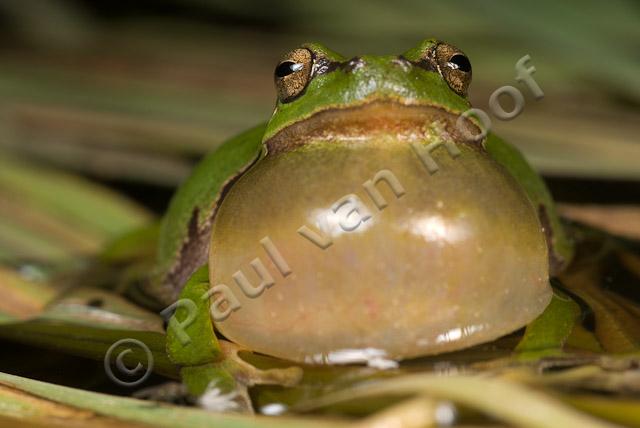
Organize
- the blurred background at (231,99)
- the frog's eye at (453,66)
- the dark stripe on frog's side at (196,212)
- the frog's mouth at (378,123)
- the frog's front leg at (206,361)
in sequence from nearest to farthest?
1. the frog's front leg at (206,361)
2. the frog's mouth at (378,123)
3. the frog's eye at (453,66)
4. the dark stripe on frog's side at (196,212)
5. the blurred background at (231,99)

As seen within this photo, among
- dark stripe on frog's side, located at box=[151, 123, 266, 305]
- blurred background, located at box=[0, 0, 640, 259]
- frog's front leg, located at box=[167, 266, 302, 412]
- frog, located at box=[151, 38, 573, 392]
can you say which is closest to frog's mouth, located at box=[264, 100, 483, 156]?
frog, located at box=[151, 38, 573, 392]

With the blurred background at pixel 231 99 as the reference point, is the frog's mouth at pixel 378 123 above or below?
below

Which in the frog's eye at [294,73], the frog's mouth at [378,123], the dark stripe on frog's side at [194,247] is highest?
the frog's eye at [294,73]

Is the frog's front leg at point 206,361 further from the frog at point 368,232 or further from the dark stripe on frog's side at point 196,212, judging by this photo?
the dark stripe on frog's side at point 196,212

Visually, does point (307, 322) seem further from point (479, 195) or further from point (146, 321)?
point (146, 321)

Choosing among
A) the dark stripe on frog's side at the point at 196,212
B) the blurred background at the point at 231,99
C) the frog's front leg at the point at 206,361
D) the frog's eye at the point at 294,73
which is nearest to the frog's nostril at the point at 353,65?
the frog's eye at the point at 294,73

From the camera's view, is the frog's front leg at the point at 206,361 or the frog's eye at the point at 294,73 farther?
the frog's eye at the point at 294,73

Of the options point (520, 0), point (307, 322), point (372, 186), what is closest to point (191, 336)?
point (307, 322)
